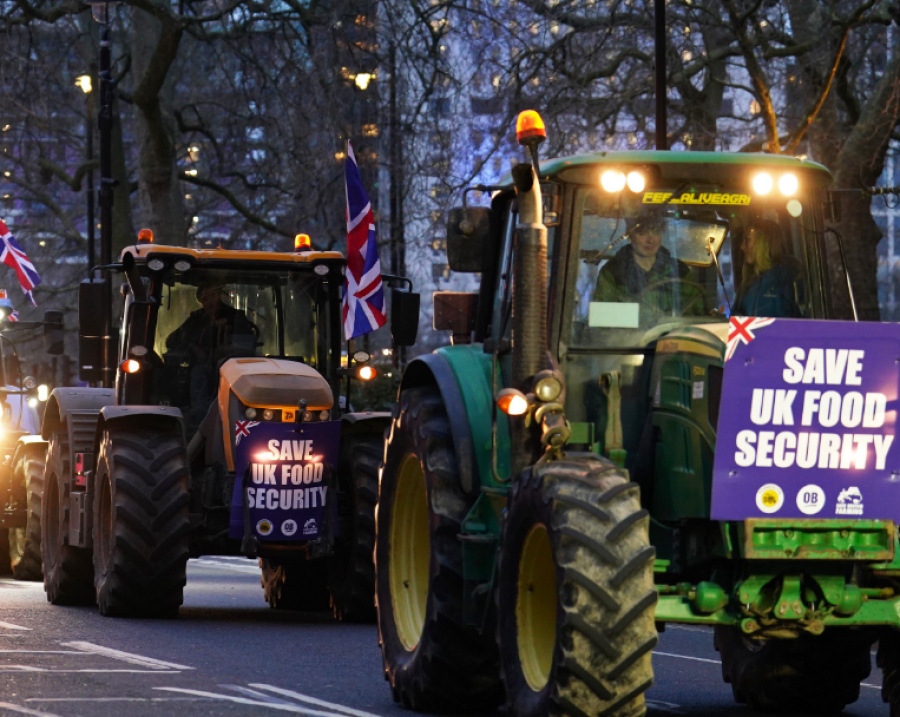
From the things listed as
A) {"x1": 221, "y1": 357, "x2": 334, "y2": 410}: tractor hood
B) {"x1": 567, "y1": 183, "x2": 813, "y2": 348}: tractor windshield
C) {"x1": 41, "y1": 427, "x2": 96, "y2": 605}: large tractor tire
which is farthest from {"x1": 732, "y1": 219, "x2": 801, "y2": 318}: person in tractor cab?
{"x1": 41, "y1": 427, "x2": 96, "y2": 605}: large tractor tire

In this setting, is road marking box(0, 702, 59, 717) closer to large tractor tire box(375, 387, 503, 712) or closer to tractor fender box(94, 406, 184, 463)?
large tractor tire box(375, 387, 503, 712)

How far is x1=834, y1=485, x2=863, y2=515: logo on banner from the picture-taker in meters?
8.71

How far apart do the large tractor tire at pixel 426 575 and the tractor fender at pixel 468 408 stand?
4.0 inches

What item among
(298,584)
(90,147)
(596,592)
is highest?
(90,147)

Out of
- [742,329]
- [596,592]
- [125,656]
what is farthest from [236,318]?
[596,592]

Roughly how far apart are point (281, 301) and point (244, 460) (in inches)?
71.9

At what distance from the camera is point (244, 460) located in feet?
51.7

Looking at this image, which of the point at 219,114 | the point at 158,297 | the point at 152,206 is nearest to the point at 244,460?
the point at 158,297

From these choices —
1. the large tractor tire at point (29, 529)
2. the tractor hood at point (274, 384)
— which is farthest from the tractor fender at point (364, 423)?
the large tractor tire at point (29, 529)

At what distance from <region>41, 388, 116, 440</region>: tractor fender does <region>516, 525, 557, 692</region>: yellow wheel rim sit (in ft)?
31.2

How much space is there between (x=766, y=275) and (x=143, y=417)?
7248mm

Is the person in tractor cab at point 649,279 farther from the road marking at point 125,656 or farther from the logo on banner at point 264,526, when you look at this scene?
the logo on banner at point 264,526

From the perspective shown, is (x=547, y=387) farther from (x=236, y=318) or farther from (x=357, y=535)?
(x=236, y=318)

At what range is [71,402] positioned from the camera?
18281 millimetres
